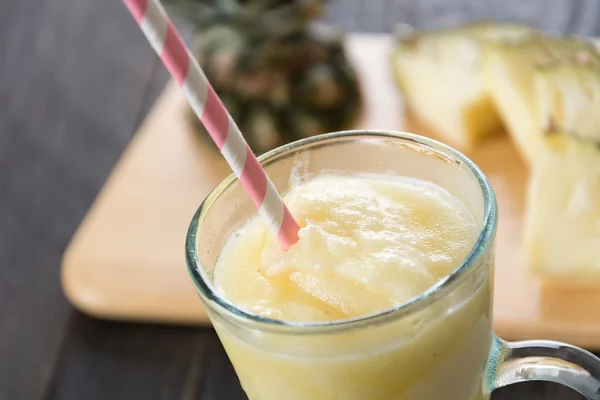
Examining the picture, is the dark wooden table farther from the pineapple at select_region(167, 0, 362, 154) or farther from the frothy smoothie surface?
the frothy smoothie surface

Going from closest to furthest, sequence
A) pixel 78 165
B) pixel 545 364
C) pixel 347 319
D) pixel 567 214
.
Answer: pixel 347 319 → pixel 545 364 → pixel 567 214 → pixel 78 165

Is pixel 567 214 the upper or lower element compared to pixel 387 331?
lower

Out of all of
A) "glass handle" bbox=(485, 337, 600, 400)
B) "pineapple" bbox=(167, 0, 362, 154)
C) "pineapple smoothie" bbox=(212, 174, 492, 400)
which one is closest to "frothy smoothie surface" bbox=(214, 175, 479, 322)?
"pineapple smoothie" bbox=(212, 174, 492, 400)

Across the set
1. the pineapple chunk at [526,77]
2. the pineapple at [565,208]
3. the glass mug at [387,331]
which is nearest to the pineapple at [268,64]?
the pineapple chunk at [526,77]

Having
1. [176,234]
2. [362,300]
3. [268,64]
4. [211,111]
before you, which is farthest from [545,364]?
[268,64]

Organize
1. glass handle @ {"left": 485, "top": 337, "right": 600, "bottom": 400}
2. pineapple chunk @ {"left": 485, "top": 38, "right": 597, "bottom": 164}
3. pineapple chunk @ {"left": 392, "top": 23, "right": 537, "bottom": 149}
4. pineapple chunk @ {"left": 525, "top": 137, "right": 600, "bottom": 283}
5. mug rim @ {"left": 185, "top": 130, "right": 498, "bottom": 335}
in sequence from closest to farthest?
mug rim @ {"left": 185, "top": 130, "right": 498, "bottom": 335}
glass handle @ {"left": 485, "top": 337, "right": 600, "bottom": 400}
pineapple chunk @ {"left": 525, "top": 137, "right": 600, "bottom": 283}
pineapple chunk @ {"left": 485, "top": 38, "right": 597, "bottom": 164}
pineapple chunk @ {"left": 392, "top": 23, "right": 537, "bottom": 149}

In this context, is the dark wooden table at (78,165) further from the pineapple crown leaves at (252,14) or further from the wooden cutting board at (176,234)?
the pineapple crown leaves at (252,14)

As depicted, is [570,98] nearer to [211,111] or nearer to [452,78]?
[452,78]
